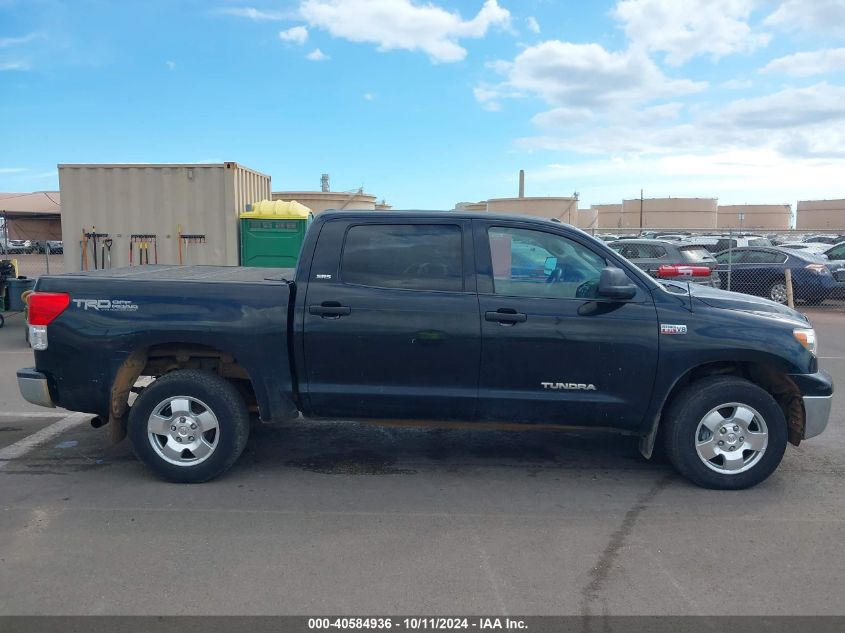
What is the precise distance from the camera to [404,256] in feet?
16.1

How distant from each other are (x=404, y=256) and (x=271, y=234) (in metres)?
7.46

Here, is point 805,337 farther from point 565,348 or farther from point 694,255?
point 694,255

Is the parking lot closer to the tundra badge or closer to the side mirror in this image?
the tundra badge

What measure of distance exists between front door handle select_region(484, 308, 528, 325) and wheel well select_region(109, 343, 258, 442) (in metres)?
1.70

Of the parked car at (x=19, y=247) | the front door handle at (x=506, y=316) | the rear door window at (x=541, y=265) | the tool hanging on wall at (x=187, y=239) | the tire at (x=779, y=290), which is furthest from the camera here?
the parked car at (x=19, y=247)

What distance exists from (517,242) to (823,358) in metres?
7.42

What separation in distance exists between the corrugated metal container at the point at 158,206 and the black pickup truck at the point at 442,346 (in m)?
7.18

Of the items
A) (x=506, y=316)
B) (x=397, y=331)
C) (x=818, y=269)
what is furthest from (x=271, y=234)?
(x=818, y=269)

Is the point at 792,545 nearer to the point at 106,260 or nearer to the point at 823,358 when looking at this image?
the point at 823,358

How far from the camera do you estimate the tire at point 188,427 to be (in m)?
4.88

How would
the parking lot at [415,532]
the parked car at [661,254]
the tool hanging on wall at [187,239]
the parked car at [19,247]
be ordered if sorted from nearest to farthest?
1. the parking lot at [415,532]
2. the tool hanging on wall at [187,239]
3. the parked car at [661,254]
4. the parked car at [19,247]

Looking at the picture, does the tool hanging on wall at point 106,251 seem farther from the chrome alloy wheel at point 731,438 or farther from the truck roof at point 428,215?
the chrome alloy wheel at point 731,438

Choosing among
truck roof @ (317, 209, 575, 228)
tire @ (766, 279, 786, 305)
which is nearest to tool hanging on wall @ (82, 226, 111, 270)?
truck roof @ (317, 209, 575, 228)

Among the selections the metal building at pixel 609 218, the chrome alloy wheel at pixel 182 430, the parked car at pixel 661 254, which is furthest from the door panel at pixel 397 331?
the metal building at pixel 609 218
